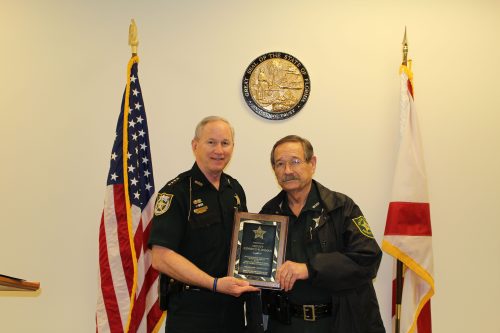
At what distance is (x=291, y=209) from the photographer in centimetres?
227

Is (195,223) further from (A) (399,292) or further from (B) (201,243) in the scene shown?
(A) (399,292)

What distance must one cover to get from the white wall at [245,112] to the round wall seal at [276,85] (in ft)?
0.21

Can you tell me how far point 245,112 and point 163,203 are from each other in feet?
4.18

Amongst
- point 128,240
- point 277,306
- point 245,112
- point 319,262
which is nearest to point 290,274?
point 319,262

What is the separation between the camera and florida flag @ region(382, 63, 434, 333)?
2834 mm

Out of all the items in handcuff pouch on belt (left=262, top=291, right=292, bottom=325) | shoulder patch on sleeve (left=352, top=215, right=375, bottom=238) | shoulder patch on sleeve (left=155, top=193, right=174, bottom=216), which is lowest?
handcuff pouch on belt (left=262, top=291, right=292, bottom=325)

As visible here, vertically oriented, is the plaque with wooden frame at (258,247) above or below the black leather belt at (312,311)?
above

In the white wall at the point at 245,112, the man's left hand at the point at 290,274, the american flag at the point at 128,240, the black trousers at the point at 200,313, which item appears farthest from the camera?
the white wall at the point at 245,112

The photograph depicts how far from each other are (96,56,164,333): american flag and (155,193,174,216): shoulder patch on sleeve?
2.18 ft

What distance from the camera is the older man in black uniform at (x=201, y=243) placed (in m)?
2.03

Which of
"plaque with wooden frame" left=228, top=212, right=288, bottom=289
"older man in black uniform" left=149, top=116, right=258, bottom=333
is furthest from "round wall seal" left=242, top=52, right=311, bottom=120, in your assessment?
"plaque with wooden frame" left=228, top=212, right=288, bottom=289

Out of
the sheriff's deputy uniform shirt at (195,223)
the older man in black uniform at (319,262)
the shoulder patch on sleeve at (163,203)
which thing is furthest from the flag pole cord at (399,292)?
the shoulder patch on sleeve at (163,203)

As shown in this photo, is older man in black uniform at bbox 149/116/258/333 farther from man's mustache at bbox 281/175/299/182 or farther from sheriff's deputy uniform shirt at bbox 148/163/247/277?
man's mustache at bbox 281/175/299/182

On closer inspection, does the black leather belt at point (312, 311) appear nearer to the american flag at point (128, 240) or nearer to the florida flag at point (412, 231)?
the florida flag at point (412, 231)
